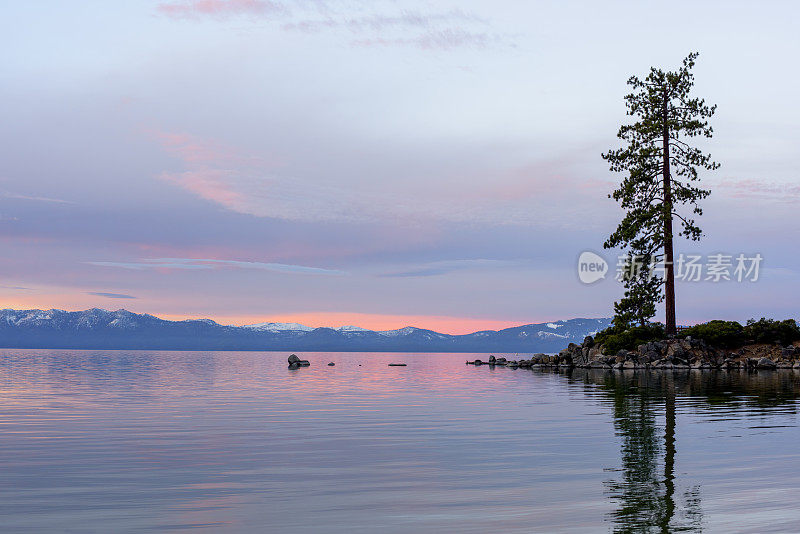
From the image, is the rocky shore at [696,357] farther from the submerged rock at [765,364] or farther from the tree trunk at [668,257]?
the tree trunk at [668,257]

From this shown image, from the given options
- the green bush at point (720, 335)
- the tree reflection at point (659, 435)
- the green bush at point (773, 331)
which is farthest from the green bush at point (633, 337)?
the tree reflection at point (659, 435)

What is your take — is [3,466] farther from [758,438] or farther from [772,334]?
[772,334]

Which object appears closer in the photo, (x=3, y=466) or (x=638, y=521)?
(x=638, y=521)

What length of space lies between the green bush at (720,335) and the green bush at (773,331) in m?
0.93

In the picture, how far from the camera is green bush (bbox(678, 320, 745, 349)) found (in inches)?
2746

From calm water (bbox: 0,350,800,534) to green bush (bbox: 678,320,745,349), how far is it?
43.0 meters

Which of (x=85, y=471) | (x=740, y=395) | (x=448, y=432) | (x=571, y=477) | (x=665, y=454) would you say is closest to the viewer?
(x=571, y=477)

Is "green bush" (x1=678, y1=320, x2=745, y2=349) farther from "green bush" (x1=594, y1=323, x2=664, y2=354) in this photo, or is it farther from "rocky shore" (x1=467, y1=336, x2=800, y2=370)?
"green bush" (x1=594, y1=323, x2=664, y2=354)

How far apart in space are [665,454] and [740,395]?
68.6 feet

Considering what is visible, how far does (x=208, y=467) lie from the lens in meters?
15.3

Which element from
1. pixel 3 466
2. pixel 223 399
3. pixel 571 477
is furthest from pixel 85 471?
pixel 223 399

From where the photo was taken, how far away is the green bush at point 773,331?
70.1 meters

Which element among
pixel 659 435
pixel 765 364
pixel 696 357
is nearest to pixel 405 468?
pixel 659 435

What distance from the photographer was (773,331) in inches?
2763
